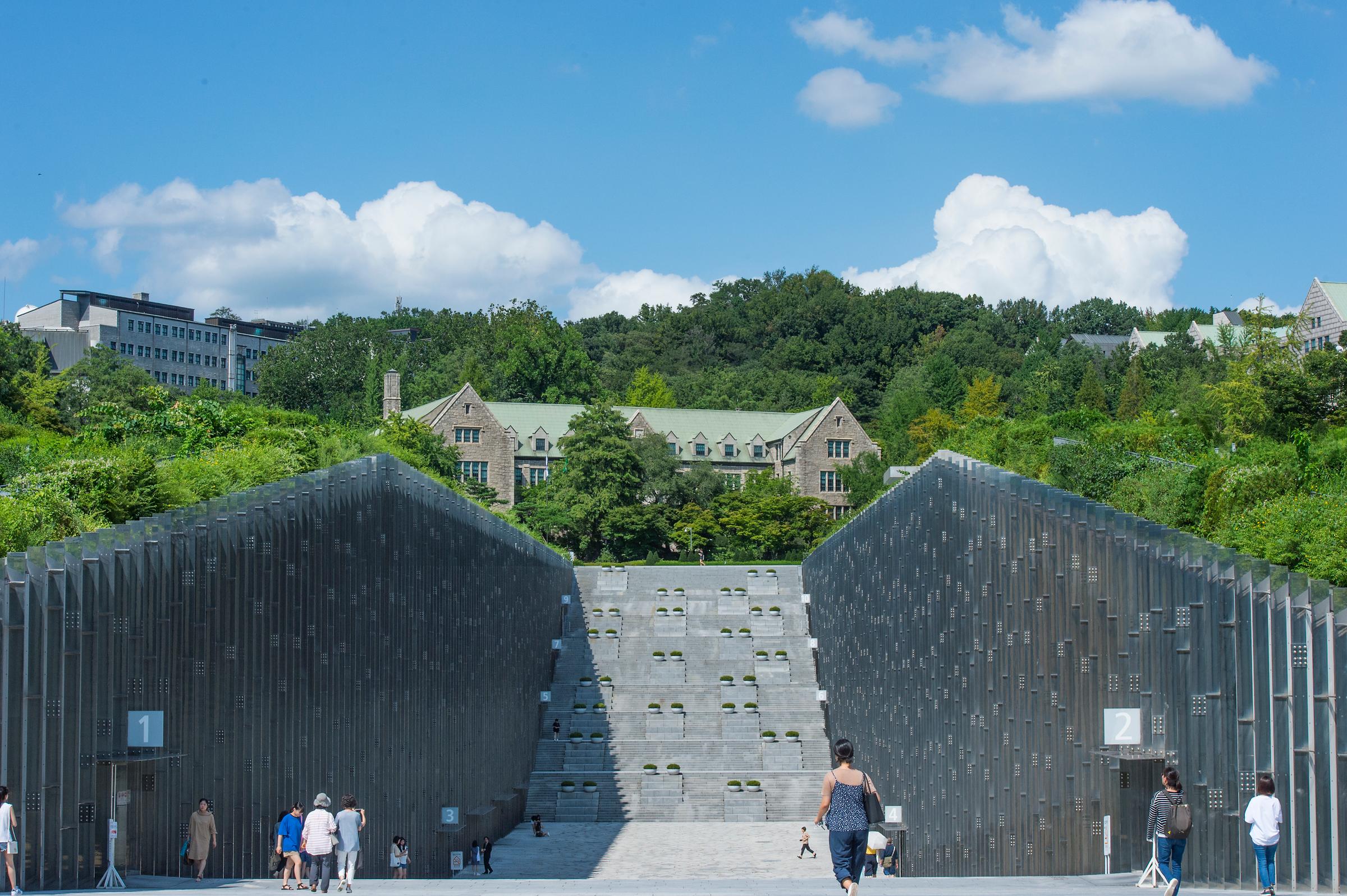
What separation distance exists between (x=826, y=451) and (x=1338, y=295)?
33341 mm

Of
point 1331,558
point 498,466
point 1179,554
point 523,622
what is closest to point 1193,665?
point 1179,554

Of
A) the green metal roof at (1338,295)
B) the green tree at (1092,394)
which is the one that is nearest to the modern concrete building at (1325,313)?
the green metal roof at (1338,295)

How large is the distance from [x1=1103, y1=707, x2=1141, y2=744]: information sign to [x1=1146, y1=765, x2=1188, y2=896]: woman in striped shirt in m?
3.45

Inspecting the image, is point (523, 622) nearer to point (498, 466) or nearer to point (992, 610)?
point (992, 610)

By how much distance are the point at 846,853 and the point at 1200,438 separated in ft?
137

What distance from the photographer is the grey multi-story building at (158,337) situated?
128125mm

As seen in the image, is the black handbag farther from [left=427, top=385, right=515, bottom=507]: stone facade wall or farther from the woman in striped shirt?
[left=427, top=385, right=515, bottom=507]: stone facade wall

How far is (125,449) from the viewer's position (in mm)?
32688

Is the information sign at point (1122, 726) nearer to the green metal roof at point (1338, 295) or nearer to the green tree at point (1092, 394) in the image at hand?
the green metal roof at point (1338, 295)

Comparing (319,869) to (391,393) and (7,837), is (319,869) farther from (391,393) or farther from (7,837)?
(391,393)

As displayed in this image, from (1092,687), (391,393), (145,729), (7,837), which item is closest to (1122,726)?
(1092,687)

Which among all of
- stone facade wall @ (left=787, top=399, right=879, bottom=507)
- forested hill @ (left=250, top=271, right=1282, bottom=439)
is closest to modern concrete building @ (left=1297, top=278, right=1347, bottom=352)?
forested hill @ (left=250, top=271, right=1282, bottom=439)

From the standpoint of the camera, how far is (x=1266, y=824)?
491 inches

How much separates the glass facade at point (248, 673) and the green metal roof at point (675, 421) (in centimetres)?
6111
